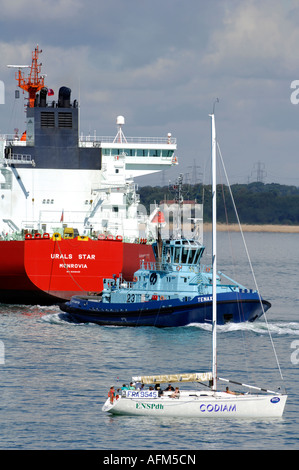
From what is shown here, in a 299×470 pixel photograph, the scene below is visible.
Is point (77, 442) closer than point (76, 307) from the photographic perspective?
Yes

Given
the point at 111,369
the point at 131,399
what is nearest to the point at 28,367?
the point at 111,369

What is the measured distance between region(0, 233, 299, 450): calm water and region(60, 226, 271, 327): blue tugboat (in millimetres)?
776

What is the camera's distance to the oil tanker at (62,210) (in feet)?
182

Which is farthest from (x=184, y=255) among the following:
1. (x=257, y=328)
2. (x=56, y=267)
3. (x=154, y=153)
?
(x=154, y=153)

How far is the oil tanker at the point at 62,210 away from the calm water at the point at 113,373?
2554mm

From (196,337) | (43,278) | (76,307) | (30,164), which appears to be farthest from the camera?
(30,164)

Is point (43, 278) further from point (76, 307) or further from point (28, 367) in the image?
point (28, 367)

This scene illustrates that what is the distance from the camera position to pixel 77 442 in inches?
1073

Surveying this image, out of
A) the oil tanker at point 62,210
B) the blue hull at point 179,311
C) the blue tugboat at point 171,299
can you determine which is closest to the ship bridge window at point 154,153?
the oil tanker at point 62,210

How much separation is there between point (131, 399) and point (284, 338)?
17.2 meters

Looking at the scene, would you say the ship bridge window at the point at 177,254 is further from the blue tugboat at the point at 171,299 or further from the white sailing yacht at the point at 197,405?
the white sailing yacht at the point at 197,405

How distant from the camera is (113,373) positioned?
36.1 metres
